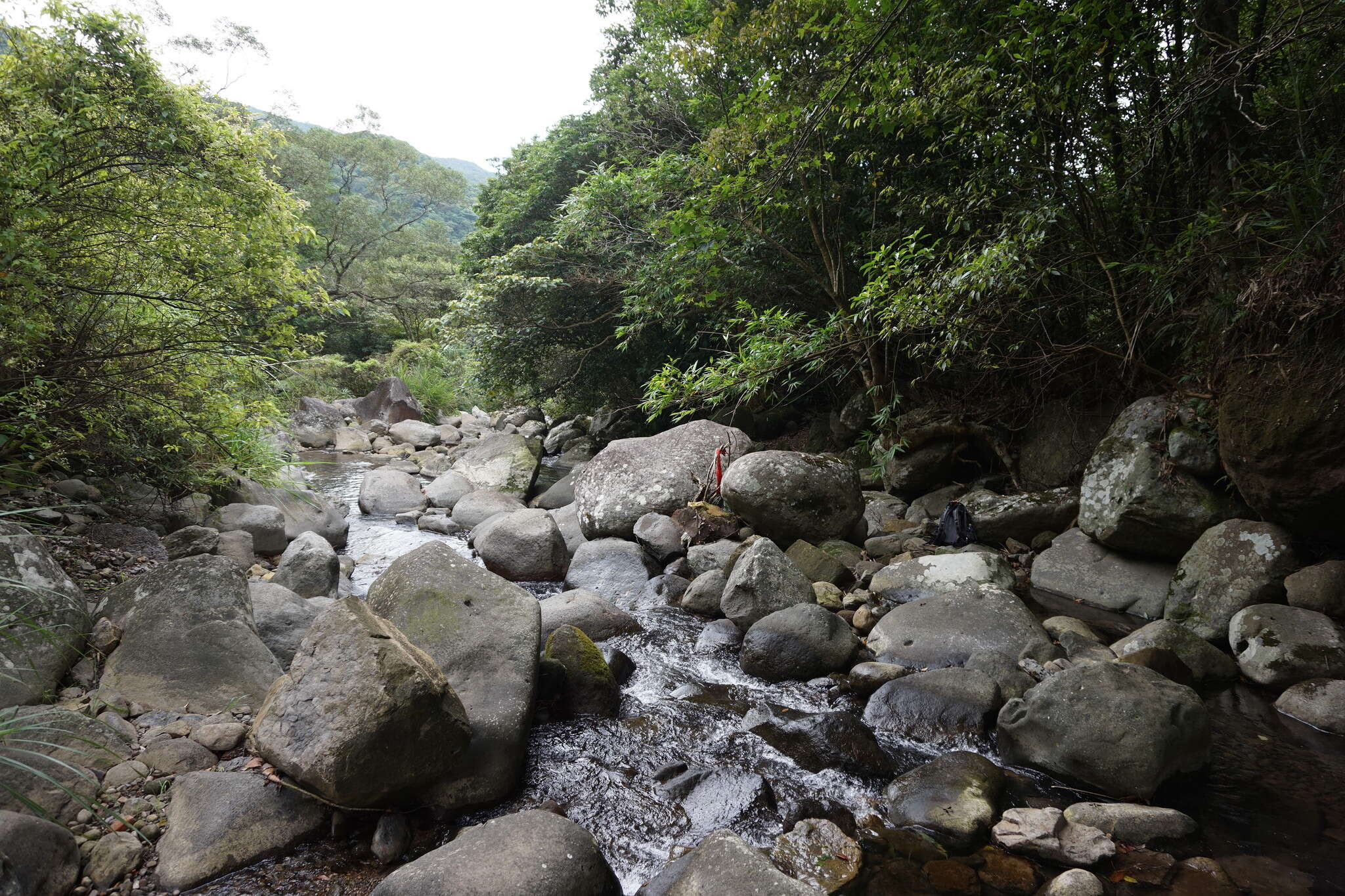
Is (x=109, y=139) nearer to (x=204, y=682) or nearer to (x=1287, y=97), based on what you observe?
(x=204, y=682)

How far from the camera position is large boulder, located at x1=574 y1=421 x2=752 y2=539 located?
775 centimetres

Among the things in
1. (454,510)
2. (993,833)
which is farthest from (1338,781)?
A: (454,510)

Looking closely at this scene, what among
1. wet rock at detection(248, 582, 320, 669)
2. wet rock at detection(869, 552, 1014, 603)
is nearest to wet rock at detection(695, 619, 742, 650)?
wet rock at detection(869, 552, 1014, 603)

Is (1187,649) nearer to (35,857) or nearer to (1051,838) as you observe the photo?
(1051,838)

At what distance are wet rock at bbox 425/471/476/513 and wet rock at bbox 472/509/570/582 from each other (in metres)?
3.23

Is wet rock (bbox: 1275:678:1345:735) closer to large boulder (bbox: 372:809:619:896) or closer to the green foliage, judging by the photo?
large boulder (bbox: 372:809:619:896)

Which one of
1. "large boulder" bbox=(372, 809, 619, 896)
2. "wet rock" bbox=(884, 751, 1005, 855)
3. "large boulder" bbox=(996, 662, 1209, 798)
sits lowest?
"large boulder" bbox=(372, 809, 619, 896)

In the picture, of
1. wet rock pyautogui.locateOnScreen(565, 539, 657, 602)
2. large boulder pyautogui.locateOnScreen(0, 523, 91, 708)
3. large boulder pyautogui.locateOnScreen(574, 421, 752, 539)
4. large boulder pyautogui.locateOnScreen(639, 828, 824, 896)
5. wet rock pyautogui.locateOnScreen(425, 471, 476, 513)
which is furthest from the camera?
wet rock pyautogui.locateOnScreen(425, 471, 476, 513)

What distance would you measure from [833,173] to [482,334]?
24.5 ft

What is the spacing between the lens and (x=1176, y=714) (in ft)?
11.1

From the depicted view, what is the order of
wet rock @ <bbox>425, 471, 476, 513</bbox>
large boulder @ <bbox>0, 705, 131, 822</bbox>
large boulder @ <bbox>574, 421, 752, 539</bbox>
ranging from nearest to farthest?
large boulder @ <bbox>0, 705, 131, 822</bbox>
large boulder @ <bbox>574, 421, 752, 539</bbox>
wet rock @ <bbox>425, 471, 476, 513</bbox>

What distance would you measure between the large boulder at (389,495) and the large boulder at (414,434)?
6771 mm

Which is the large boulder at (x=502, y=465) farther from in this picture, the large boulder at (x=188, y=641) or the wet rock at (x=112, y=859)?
the wet rock at (x=112, y=859)

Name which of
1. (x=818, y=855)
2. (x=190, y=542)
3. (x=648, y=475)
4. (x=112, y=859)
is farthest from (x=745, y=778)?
(x=190, y=542)
